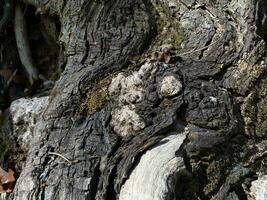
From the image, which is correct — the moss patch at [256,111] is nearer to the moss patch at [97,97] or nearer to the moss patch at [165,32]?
the moss patch at [165,32]

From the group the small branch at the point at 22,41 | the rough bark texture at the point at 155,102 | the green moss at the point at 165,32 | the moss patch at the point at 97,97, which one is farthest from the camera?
the small branch at the point at 22,41

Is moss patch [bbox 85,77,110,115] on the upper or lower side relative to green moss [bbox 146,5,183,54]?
lower

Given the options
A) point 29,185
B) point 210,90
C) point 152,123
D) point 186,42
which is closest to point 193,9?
point 186,42

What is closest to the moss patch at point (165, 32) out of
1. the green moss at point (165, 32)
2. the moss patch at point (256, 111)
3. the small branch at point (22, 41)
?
the green moss at point (165, 32)

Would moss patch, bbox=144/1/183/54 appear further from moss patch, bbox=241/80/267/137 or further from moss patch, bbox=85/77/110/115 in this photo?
moss patch, bbox=241/80/267/137

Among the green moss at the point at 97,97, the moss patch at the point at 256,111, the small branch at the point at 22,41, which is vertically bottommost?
the moss patch at the point at 256,111

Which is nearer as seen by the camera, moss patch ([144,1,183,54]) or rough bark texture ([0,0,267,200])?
rough bark texture ([0,0,267,200])

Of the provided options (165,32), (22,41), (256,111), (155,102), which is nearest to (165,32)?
(165,32)

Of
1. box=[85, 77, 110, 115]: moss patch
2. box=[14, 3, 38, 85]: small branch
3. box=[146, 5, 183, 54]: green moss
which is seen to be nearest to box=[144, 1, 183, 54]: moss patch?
box=[146, 5, 183, 54]: green moss
